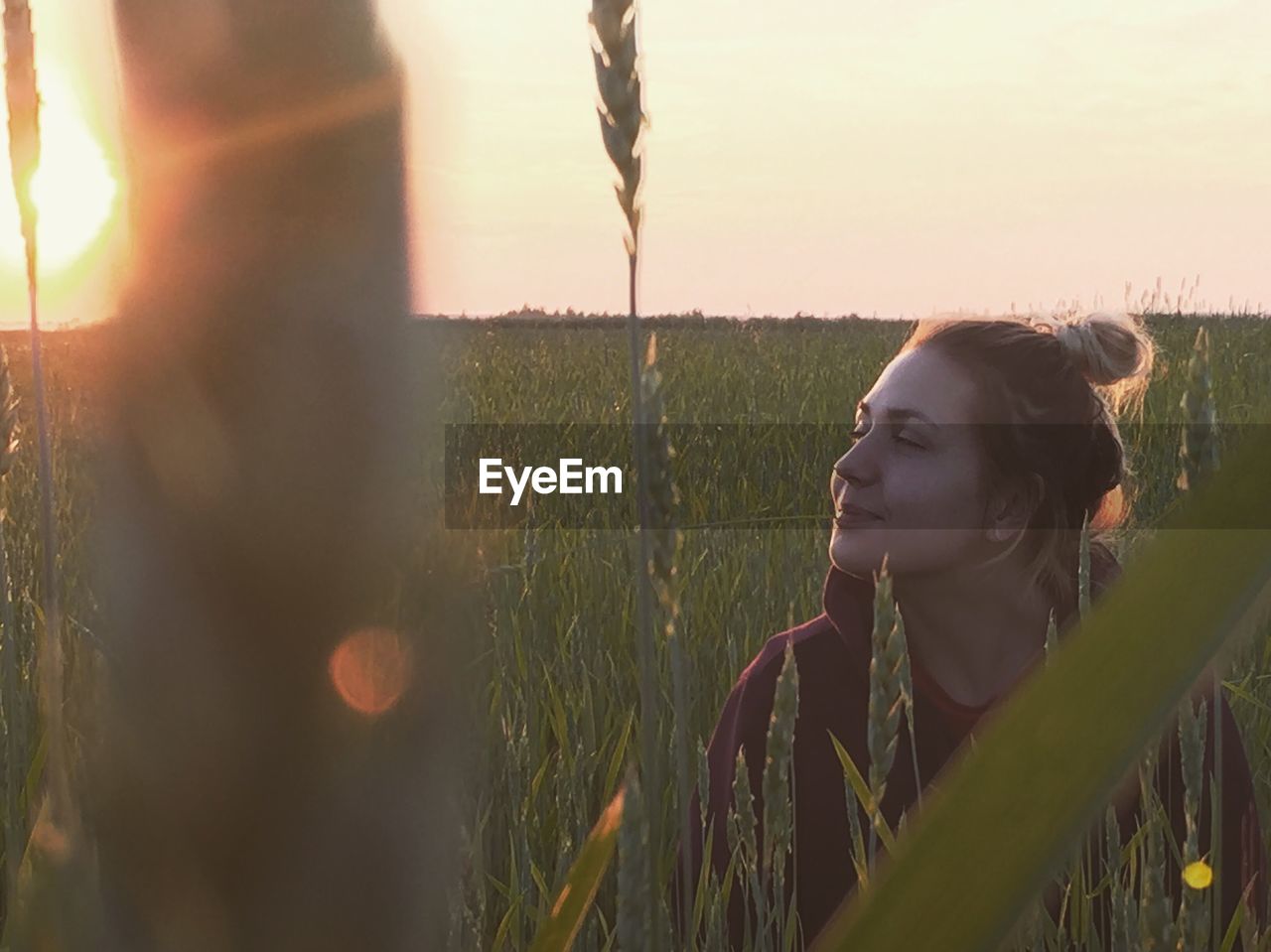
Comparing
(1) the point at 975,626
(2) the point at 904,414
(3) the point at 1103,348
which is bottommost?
(1) the point at 975,626

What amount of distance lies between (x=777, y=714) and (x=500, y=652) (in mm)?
1216

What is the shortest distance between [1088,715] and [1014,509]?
5.78ft

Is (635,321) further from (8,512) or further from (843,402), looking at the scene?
(843,402)

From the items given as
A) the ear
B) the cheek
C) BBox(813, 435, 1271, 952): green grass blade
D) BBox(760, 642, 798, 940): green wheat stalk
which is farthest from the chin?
BBox(813, 435, 1271, 952): green grass blade

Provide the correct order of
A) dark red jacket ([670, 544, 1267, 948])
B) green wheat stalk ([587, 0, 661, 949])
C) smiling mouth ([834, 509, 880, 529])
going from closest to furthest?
green wheat stalk ([587, 0, 661, 949]), dark red jacket ([670, 544, 1267, 948]), smiling mouth ([834, 509, 880, 529])

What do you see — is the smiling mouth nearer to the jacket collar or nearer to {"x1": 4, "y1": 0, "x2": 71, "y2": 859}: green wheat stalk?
the jacket collar

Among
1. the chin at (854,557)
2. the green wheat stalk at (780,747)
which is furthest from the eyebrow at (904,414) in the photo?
the green wheat stalk at (780,747)

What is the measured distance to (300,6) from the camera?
182mm

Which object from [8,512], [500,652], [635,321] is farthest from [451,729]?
[8,512]

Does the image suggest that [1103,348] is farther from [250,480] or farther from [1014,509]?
[250,480]

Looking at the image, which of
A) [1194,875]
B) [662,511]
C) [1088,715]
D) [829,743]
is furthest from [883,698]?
[829,743]

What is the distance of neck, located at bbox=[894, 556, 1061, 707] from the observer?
70.3 inches

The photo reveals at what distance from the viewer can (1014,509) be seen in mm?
1864

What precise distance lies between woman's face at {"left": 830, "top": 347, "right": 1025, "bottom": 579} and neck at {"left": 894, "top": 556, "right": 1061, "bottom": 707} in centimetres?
4
